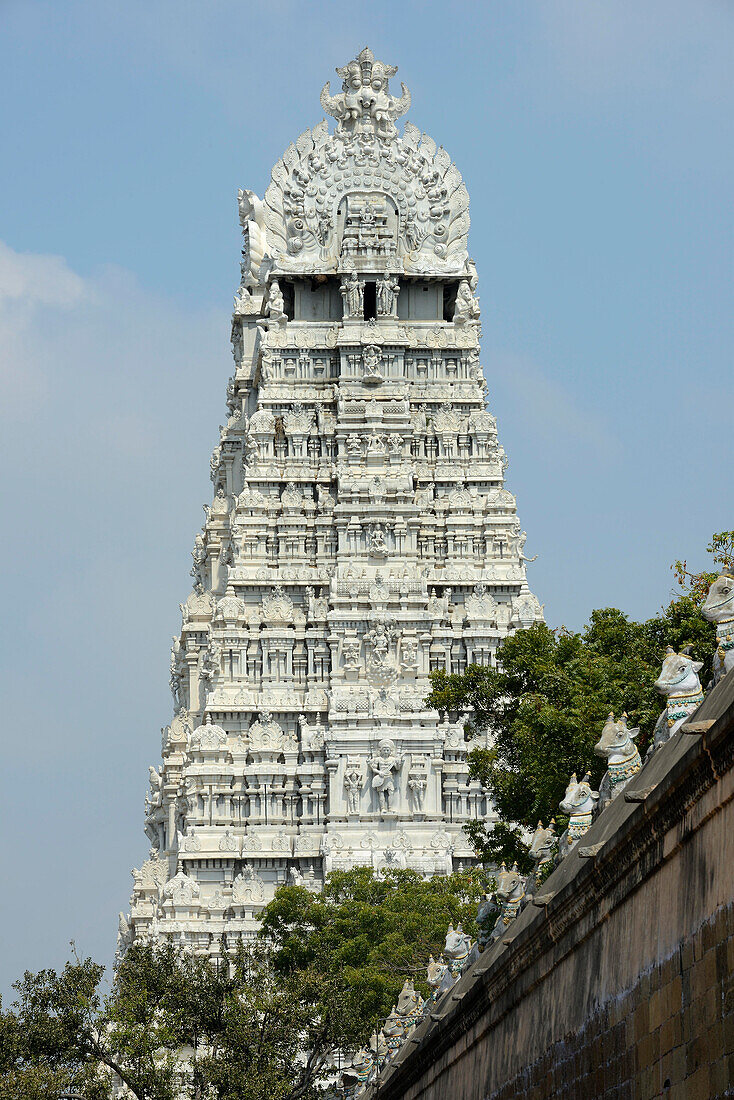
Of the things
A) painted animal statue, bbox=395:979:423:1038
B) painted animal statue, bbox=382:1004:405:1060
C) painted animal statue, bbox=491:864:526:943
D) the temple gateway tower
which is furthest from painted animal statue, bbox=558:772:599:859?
the temple gateway tower

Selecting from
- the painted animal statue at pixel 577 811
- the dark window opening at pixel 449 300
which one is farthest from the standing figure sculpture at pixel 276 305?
the painted animal statue at pixel 577 811

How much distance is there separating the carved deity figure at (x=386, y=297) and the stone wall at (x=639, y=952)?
6840 centimetres

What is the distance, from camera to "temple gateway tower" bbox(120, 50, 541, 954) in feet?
266

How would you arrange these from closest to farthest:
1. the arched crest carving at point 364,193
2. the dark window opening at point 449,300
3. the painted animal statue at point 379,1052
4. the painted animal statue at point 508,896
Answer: the painted animal statue at point 508,896 < the painted animal statue at point 379,1052 < the arched crest carving at point 364,193 < the dark window opening at point 449,300

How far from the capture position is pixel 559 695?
50656 millimetres

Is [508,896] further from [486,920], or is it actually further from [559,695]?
[559,695]

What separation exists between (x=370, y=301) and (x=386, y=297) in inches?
61.2

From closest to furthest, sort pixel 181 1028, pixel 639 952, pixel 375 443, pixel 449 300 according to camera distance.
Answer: pixel 639 952
pixel 181 1028
pixel 375 443
pixel 449 300

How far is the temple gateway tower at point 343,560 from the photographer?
80.9 meters

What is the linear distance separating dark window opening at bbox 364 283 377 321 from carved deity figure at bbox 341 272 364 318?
99 cm

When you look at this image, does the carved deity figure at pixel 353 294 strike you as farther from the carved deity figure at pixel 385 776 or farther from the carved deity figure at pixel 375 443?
the carved deity figure at pixel 385 776

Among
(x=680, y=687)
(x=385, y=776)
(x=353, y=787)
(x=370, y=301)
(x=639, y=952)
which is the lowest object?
(x=639, y=952)

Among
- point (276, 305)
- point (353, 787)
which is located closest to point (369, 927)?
point (353, 787)

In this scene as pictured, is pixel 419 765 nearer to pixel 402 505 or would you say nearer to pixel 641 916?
pixel 402 505
